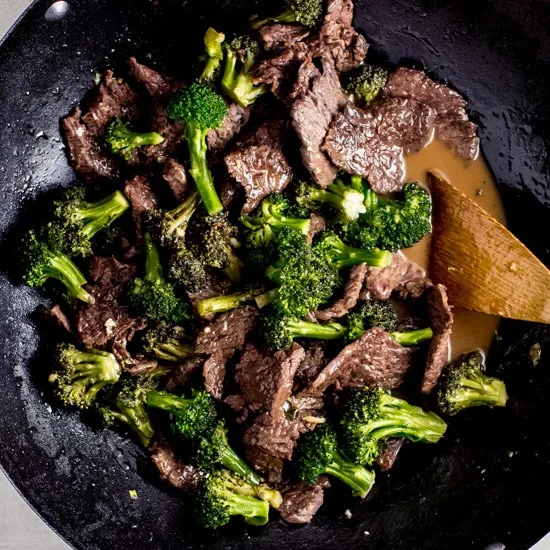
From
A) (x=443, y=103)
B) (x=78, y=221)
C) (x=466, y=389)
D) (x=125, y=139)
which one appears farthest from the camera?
(x=443, y=103)

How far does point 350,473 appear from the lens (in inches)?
189

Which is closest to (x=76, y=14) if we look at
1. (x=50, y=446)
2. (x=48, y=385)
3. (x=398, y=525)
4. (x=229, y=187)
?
(x=229, y=187)

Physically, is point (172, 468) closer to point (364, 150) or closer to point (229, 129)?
point (229, 129)

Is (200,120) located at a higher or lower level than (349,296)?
higher

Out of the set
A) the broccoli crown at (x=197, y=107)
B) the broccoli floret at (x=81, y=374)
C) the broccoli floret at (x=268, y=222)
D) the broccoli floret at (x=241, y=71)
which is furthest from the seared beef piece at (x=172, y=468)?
the broccoli floret at (x=241, y=71)

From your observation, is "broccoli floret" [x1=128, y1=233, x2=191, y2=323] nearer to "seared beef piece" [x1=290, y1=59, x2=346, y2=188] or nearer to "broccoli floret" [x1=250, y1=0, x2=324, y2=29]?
"seared beef piece" [x1=290, y1=59, x2=346, y2=188]

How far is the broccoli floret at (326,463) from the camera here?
4.66 m

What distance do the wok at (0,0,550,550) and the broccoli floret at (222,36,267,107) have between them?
266 mm

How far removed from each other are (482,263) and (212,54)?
7.04ft

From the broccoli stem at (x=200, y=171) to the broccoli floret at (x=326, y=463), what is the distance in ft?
4.97

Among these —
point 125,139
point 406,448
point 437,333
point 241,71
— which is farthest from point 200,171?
point 406,448

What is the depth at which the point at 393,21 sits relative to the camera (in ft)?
16.2

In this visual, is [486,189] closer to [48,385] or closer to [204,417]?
[204,417]

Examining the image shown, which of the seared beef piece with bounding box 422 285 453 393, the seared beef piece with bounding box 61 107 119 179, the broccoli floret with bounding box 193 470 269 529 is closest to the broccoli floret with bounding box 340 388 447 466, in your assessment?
the seared beef piece with bounding box 422 285 453 393
